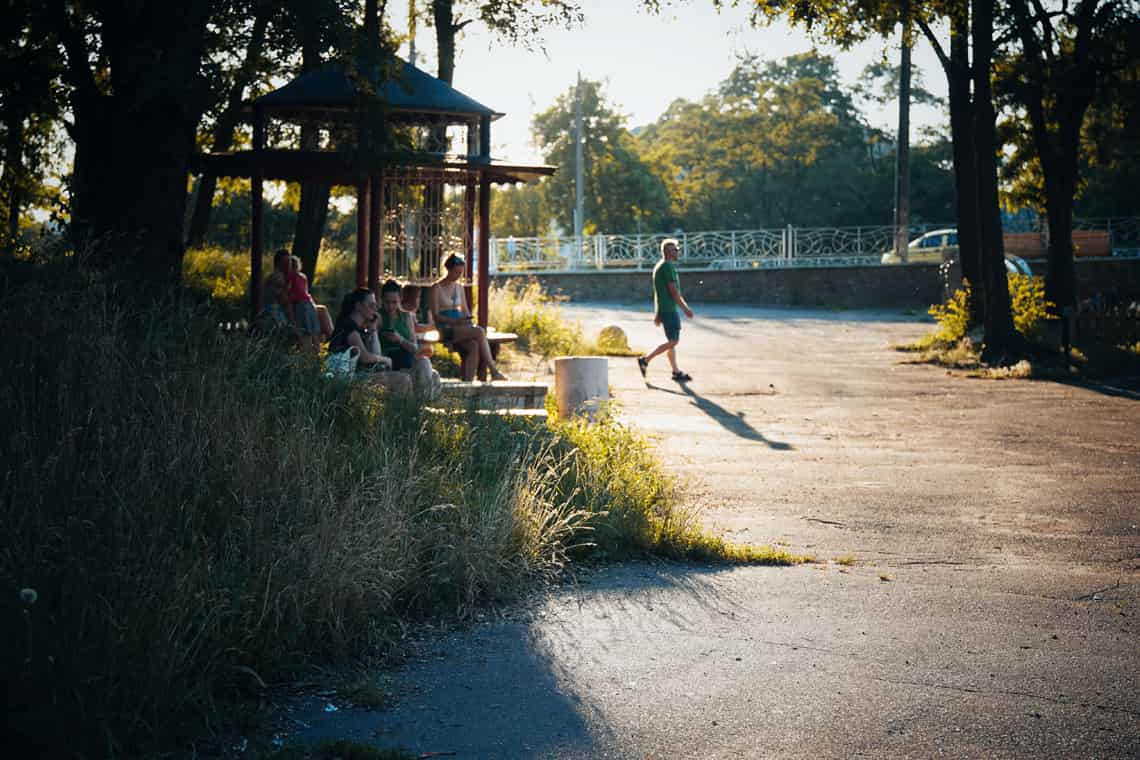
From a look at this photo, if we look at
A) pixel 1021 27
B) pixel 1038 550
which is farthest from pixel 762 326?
pixel 1038 550

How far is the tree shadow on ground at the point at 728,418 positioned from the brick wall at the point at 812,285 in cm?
2147

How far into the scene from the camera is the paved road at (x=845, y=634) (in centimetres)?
450

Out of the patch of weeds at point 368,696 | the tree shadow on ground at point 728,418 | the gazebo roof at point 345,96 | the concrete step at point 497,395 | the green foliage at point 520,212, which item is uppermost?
the green foliage at point 520,212

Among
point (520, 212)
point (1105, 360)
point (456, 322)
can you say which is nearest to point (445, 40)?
point (456, 322)

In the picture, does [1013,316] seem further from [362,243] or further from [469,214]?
[362,243]

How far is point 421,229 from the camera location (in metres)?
16.4

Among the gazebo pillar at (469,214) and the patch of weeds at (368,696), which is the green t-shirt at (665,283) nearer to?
the gazebo pillar at (469,214)

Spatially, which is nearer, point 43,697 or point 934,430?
point 43,697

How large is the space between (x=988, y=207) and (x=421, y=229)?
952cm

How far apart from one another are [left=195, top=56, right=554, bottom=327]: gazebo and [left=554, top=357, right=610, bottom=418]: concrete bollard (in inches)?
110

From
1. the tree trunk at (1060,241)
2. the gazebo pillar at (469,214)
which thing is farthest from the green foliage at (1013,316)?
the gazebo pillar at (469,214)

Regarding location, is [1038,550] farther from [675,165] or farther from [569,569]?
[675,165]

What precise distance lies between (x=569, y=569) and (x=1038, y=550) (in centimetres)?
306

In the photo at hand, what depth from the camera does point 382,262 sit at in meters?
16.2
